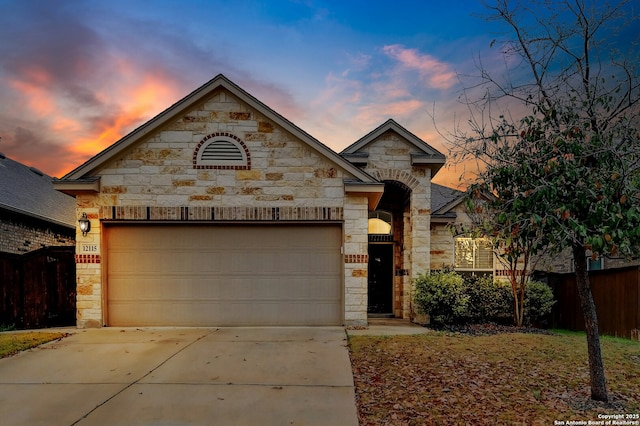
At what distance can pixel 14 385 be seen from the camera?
5.69m

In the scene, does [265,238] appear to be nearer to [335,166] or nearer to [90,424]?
[335,166]

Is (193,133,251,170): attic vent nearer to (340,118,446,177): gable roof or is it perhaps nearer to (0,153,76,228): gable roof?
(340,118,446,177): gable roof

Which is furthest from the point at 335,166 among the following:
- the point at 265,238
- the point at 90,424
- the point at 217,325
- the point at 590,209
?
the point at 90,424

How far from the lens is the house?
9.27 metres

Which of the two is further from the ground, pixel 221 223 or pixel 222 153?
pixel 222 153

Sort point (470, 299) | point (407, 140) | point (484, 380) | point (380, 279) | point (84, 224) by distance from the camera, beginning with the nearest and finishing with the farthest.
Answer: point (484, 380) → point (84, 224) → point (470, 299) → point (407, 140) → point (380, 279)

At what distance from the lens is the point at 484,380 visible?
5.72 meters

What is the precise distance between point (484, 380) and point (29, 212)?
1314cm

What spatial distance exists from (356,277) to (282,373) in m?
3.63

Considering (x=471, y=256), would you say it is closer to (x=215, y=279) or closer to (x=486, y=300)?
(x=486, y=300)

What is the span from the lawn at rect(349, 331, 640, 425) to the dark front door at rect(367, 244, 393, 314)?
15.6 ft

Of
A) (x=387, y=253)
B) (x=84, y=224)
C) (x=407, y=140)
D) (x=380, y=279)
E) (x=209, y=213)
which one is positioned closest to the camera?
(x=84, y=224)

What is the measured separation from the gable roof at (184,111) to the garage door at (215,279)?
143 cm

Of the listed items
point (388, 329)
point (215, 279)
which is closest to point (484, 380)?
point (388, 329)
